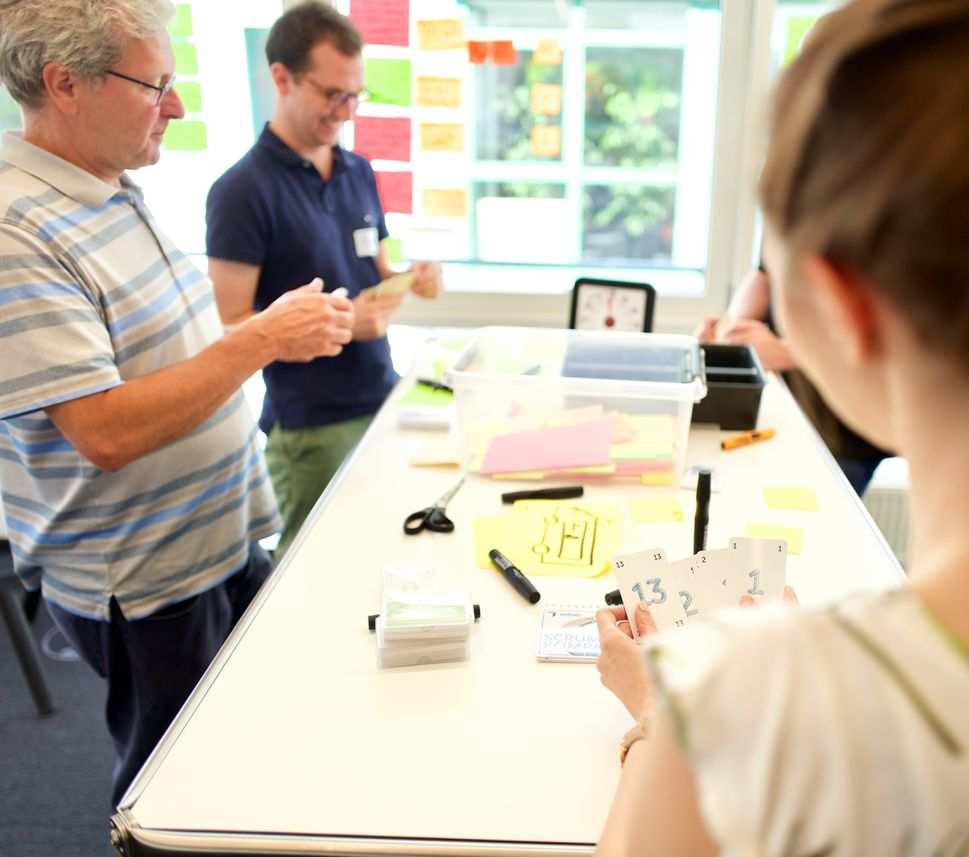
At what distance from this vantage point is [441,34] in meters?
2.48

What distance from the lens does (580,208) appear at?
2.63 meters

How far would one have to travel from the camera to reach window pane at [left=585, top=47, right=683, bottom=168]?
246 centimetres

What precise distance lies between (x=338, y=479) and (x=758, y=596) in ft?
2.80

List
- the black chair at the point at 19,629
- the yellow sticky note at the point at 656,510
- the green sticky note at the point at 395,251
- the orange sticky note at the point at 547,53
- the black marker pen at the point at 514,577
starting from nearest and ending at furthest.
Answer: the black marker pen at the point at 514,577, the yellow sticky note at the point at 656,510, the black chair at the point at 19,629, the orange sticky note at the point at 547,53, the green sticky note at the point at 395,251

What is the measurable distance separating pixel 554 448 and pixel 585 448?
58 millimetres

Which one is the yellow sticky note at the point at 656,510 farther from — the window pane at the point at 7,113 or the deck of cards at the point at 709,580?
the window pane at the point at 7,113

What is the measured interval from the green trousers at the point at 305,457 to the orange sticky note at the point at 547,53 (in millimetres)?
1192

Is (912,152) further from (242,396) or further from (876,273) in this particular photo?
(242,396)

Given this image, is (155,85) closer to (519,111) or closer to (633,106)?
(519,111)

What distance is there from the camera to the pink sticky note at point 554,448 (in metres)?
1.53

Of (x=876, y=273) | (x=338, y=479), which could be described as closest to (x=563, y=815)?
(x=876, y=273)

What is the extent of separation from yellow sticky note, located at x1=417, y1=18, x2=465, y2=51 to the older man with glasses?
1214 millimetres

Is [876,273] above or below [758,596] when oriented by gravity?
above

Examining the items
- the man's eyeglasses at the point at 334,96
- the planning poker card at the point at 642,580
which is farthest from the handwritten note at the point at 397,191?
the planning poker card at the point at 642,580
